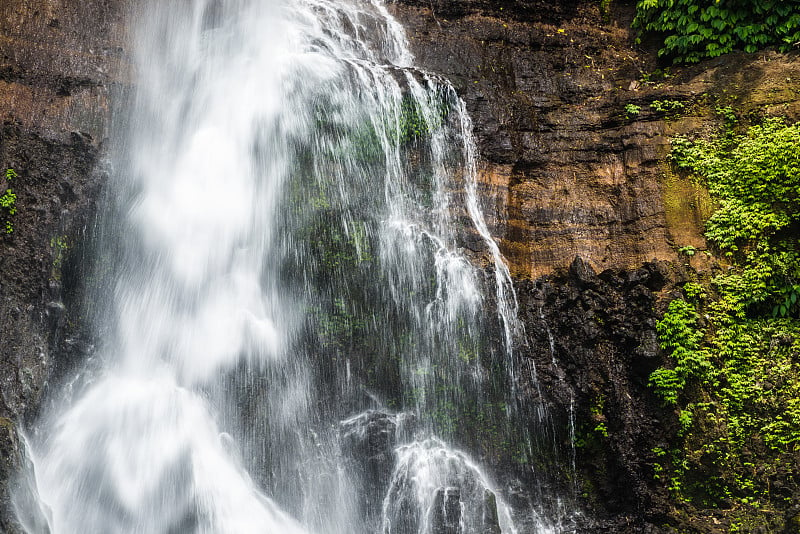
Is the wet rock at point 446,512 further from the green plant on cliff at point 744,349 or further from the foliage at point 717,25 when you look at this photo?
the foliage at point 717,25

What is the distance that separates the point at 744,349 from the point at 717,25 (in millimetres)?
5515

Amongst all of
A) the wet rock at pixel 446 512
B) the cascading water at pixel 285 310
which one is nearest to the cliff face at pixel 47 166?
the cascading water at pixel 285 310

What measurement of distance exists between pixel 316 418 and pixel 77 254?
4057 millimetres

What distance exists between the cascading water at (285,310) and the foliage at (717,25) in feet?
13.1

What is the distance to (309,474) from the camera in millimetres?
8508

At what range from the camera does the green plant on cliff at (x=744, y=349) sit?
8.20 metres

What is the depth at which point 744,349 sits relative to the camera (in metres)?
8.61

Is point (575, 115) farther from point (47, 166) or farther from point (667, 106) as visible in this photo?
point (47, 166)

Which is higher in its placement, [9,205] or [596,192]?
[596,192]

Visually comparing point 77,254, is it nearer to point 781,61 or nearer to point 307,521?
point 307,521

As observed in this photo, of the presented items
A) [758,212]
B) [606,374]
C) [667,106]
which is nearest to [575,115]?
[667,106]

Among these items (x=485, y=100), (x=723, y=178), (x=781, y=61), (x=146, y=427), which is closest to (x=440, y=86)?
(x=485, y=100)

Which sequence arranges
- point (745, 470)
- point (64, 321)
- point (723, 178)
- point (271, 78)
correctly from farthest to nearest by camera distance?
point (271, 78)
point (723, 178)
point (64, 321)
point (745, 470)

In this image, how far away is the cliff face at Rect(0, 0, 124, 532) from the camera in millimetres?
8383
